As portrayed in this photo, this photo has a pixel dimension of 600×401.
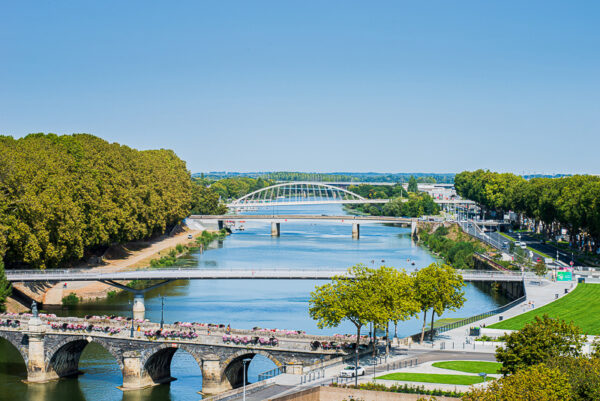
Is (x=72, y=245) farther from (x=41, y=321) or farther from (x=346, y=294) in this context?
(x=346, y=294)

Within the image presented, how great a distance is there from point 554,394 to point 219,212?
463ft

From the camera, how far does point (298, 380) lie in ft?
160

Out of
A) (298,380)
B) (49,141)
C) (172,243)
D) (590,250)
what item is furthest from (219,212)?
(298,380)

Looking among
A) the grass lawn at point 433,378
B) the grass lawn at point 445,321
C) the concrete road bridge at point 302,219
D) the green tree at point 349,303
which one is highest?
the concrete road bridge at point 302,219

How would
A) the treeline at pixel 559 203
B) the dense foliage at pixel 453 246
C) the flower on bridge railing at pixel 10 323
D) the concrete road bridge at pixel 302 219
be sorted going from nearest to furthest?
1. the flower on bridge railing at pixel 10 323
2. the treeline at pixel 559 203
3. the dense foliage at pixel 453 246
4. the concrete road bridge at pixel 302 219

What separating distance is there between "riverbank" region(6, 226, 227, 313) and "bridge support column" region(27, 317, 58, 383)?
1767cm

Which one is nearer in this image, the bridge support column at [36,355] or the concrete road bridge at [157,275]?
the bridge support column at [36,355]

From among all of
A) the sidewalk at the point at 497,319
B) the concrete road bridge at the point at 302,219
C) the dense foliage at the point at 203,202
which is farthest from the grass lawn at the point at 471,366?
the dense foliage at the point at 203,202

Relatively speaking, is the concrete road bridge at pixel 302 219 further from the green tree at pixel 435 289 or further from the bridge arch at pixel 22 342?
the green tree at pixel 435 289

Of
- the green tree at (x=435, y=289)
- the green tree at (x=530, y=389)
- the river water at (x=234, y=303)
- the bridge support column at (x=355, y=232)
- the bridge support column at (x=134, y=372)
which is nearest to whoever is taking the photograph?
the green tree at (x=530, y=389)

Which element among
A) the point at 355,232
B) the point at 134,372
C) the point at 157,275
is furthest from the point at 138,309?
the point at 355,232

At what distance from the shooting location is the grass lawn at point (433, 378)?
1866 inches

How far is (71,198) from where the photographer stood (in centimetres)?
8662

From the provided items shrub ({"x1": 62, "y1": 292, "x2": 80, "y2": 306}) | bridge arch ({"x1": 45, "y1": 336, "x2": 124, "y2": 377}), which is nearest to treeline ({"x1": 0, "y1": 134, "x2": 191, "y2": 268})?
shrub ({"x1": 62, "y1": 292, "x2": 80, "y2": 306})
